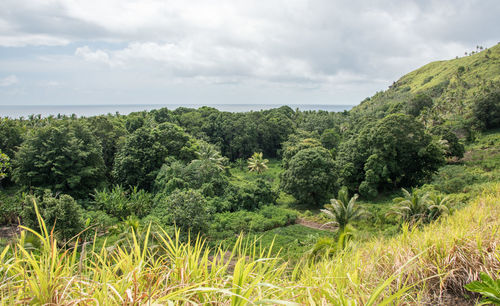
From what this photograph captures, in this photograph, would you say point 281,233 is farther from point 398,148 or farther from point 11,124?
point 11,124

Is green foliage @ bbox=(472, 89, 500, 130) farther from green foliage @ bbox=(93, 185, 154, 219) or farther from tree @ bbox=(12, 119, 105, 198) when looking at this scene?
tree @ bbox=(12, 119, 105, 198)

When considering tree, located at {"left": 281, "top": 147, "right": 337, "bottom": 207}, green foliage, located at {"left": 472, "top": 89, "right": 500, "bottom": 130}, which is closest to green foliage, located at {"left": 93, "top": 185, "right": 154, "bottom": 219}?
tree, located at {"left": 281, "top": 147, "right": 337, "bottom": 207}

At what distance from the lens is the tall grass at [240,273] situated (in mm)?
1995

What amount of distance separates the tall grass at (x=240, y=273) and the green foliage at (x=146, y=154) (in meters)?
24.5

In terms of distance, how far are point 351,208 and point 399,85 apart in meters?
109

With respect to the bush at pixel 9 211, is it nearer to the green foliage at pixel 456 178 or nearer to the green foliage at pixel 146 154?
the green foliage at pixel 146 154

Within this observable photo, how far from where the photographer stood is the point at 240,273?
2012mm

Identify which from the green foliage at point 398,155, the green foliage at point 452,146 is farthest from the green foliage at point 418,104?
the green foliage at point 398,155

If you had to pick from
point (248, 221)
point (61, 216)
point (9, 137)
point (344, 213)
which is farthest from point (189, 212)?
point (9, 137)

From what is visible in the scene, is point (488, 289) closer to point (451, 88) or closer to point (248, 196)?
point (248, 196)

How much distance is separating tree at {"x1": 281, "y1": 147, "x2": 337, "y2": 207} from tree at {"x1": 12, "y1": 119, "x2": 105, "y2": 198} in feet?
57.0

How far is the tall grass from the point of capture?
2.00 metres

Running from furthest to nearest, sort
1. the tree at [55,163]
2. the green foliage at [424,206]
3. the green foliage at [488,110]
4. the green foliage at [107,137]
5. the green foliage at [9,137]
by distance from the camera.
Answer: the green foliage at [488,110] < the green foliage at [107,137] < the green foliage at [9,137] < the tree at [55,163] < the green foliage at [424,206]

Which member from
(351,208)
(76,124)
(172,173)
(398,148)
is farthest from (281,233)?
(76,124)
